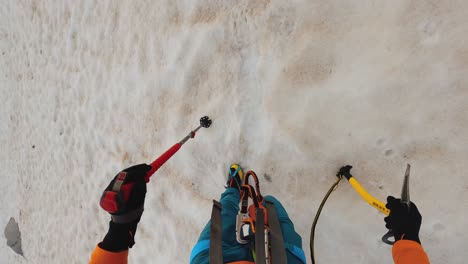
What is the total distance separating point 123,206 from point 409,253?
4.25 feet

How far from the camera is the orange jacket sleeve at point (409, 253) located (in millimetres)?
1092

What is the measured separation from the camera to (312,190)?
212 cm

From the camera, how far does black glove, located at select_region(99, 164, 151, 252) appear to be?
1.48 m

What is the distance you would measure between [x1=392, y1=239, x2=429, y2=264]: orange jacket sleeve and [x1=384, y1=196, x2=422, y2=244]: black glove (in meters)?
0.03

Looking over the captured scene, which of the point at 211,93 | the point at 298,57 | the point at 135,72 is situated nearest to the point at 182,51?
the point at 211,93

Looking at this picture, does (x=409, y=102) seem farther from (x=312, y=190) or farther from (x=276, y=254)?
(x=276, y=254)

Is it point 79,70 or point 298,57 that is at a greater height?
point 79,70

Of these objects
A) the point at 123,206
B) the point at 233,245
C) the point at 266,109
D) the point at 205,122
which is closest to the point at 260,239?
the point at 233,245

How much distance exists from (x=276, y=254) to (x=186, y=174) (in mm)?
1492

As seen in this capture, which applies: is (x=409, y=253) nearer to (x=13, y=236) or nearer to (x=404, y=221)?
(x=404, y=221)

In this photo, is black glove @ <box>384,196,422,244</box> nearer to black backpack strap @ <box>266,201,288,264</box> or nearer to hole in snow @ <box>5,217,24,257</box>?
black backpack strap @ <box>266,201,288,264</box>

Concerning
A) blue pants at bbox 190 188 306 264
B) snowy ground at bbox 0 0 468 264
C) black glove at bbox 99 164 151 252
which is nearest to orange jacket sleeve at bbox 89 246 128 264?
black glove at bbox 99 164 151 252

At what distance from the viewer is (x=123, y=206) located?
1.52 meters

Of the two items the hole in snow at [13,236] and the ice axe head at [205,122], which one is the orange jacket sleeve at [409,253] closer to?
the ice axe head at [205,122]
